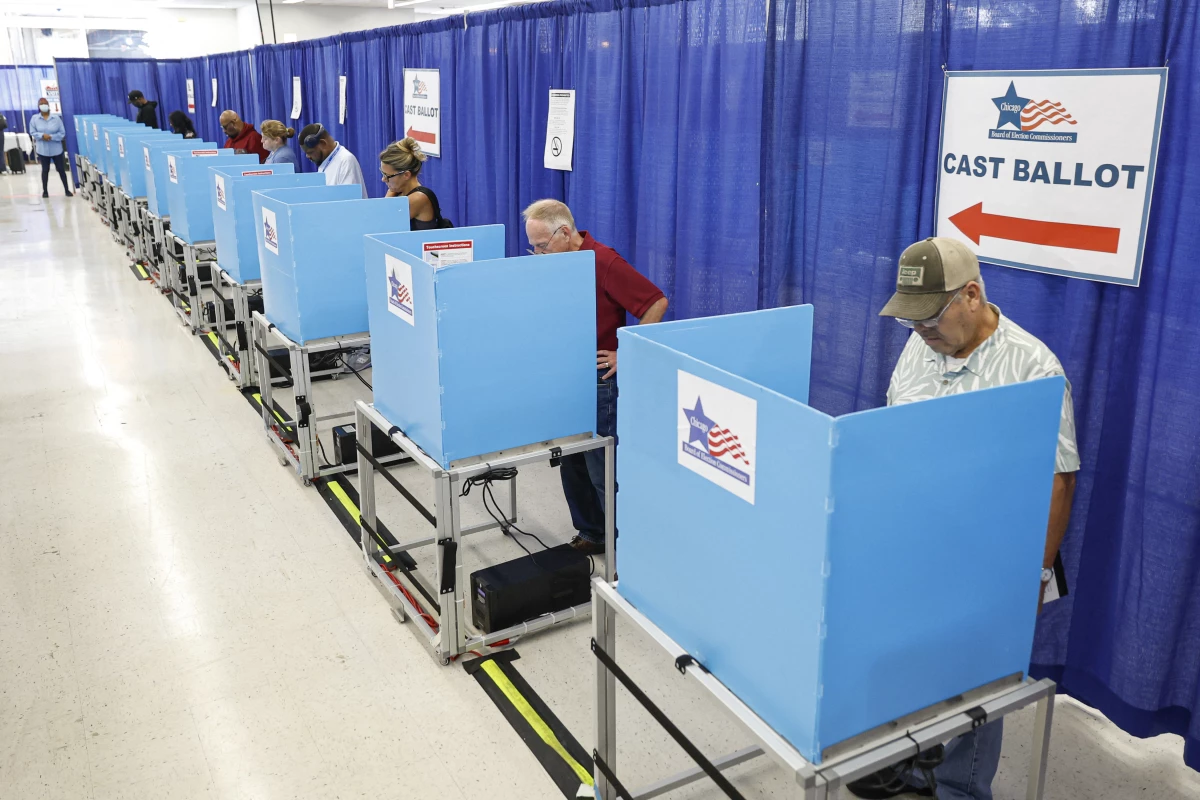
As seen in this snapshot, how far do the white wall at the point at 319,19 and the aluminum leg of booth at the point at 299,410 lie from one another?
564 inches

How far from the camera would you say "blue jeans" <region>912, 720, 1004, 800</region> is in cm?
213

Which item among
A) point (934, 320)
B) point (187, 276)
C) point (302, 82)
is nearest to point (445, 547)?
point (934, 320)

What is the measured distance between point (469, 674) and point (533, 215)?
155 cm

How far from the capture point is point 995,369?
1.99 meters

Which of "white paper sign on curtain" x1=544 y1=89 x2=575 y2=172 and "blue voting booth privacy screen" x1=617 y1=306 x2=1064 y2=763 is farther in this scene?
"white paper sign on curtain" x1=544 y1=89 x2=575 y2=172

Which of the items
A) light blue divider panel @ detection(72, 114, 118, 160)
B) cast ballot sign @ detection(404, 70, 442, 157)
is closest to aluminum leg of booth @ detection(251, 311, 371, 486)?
cast ballot sign @ detection(404, 70, 442, 157)

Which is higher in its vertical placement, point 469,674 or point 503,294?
point 503,294

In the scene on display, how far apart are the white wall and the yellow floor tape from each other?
16.7 meters

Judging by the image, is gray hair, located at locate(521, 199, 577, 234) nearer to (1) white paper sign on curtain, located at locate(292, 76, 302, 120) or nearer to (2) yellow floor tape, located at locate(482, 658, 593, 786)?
(2) yellow floor tape, located at locate(482, 658, 593, 786)

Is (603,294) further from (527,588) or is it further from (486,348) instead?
(527,588)

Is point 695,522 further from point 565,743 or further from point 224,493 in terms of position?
point 224,493

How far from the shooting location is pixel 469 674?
3016mm

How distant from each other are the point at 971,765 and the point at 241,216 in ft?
14.4

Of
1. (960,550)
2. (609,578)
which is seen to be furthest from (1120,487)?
(609,578)
